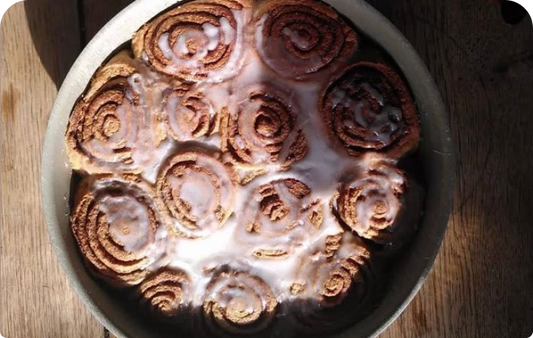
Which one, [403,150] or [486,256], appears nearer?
[403,150]

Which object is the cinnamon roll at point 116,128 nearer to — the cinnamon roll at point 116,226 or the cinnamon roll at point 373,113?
the cinnamon roll at point 116,226

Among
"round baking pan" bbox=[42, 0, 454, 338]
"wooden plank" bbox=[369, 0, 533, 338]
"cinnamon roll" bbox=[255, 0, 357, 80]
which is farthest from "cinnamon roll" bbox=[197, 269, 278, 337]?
"cinnamon roll" bbox=[255, 0, 357, 80]

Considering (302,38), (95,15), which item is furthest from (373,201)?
(95,15)

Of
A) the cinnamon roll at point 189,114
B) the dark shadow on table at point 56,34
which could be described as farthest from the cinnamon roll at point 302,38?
the dark shadow on table at point 56,34

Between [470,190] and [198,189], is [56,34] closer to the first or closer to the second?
[198,189]

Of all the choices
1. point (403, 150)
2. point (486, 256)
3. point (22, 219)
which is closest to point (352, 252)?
point (403, 150)

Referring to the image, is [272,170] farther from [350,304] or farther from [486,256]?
[486,256]
